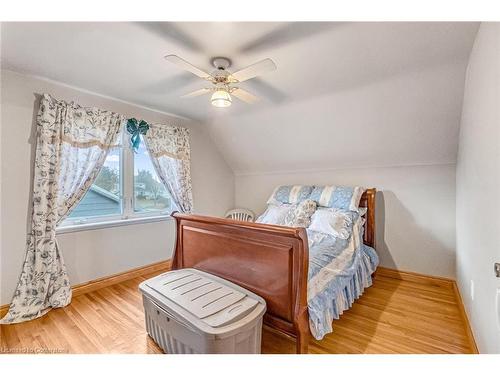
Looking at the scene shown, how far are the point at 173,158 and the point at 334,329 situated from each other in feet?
8.68

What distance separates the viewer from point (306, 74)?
6.72ft

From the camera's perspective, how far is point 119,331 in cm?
178

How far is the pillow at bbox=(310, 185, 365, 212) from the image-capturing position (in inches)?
110

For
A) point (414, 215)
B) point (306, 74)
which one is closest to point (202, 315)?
point (306, 74)

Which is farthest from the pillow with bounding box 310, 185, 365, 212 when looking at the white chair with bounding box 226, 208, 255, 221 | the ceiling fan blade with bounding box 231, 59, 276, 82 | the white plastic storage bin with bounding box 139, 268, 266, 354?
the ceiling fan blade with bounding box 231, 59, 276, 82

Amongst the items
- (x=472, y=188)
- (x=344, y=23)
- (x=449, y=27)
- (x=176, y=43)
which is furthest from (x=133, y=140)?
(x=472, y=188)

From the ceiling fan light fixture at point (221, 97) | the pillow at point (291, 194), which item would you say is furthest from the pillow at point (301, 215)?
the ceiling fan light fixture at point (221, 97)

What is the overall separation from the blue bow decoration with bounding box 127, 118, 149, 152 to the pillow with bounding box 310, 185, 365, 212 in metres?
2.29

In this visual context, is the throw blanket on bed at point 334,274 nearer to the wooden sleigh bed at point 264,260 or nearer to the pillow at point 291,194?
the wooden sleigh bed at point 264,260

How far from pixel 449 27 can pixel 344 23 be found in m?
0.62

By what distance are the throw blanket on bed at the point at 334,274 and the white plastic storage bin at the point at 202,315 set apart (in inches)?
15.5

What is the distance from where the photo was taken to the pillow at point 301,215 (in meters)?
2.77

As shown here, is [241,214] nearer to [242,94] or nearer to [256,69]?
[242,94]

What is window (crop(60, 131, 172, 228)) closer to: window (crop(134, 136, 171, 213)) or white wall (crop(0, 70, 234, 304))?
window (crop(134, 136, 171, 213))
